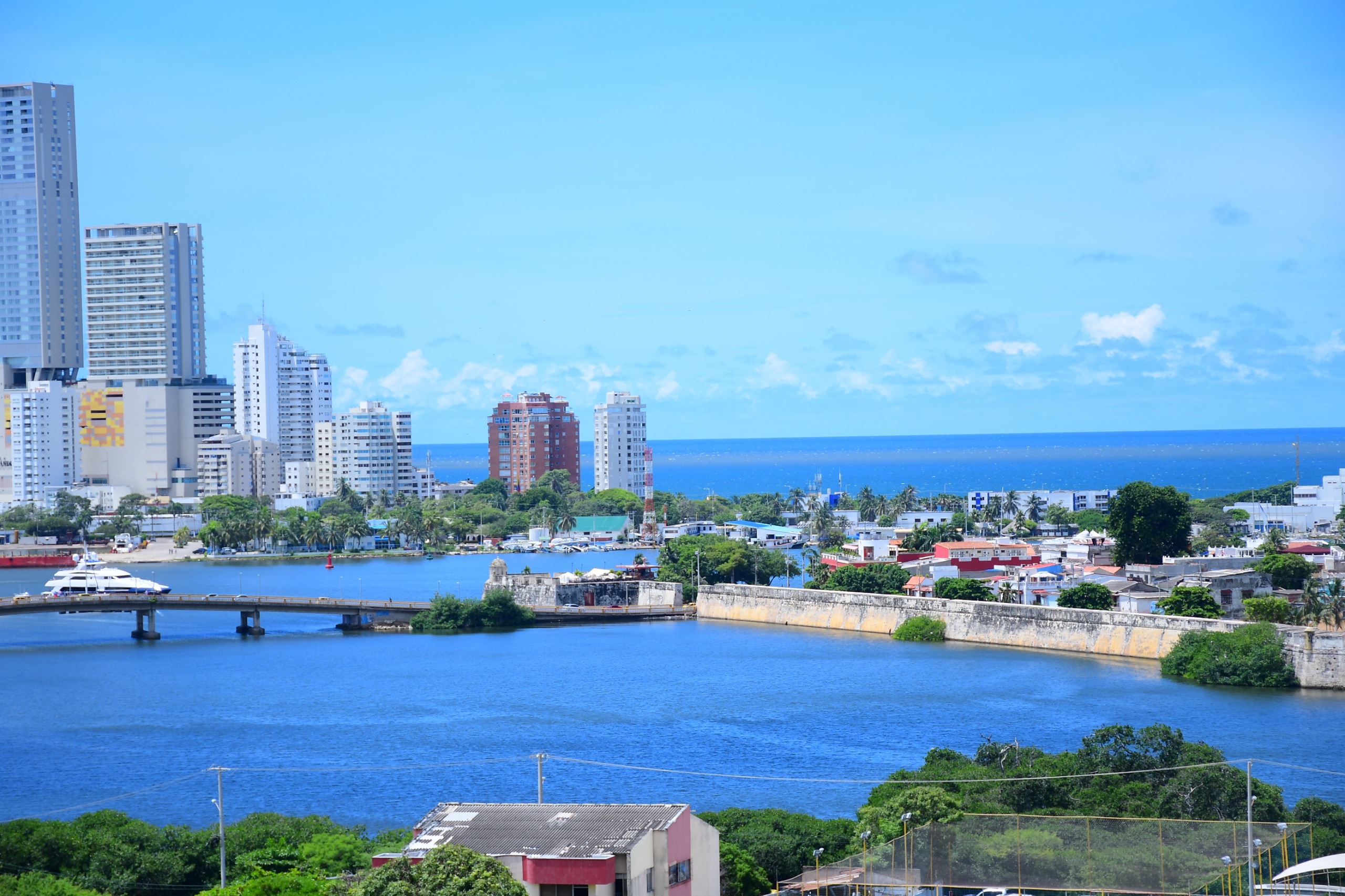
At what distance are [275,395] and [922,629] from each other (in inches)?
4073

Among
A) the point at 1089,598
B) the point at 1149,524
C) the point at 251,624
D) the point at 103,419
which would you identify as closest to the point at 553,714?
the point at 1089,598

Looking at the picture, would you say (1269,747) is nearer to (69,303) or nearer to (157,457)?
(157,457)

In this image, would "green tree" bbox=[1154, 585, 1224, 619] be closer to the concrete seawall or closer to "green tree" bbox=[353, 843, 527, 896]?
the concrete seawall

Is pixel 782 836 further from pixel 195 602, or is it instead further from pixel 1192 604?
pixel 195 602

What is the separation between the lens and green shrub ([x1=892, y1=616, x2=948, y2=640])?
48.9m

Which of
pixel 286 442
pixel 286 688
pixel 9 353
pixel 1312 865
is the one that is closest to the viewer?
pixel 1312 865

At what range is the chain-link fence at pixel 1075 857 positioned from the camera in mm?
17109

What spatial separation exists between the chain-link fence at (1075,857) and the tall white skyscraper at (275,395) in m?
127

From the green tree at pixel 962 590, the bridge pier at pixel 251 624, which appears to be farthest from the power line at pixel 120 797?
the green tree at pixel 962 590

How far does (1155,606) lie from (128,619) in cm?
4216

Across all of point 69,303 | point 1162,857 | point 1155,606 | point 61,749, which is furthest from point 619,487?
point 1162,857

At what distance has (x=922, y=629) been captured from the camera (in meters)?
49.1

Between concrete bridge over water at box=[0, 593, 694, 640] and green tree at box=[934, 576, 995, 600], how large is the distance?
14.9 metres

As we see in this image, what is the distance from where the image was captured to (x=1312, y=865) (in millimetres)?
15703
